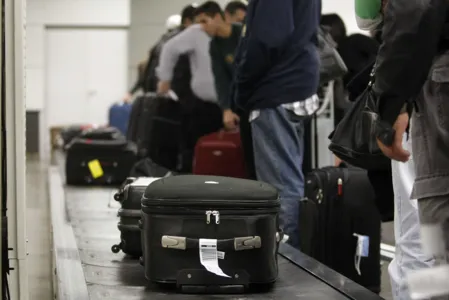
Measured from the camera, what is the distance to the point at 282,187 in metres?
3.72

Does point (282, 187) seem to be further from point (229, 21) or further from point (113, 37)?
point (113, 37)

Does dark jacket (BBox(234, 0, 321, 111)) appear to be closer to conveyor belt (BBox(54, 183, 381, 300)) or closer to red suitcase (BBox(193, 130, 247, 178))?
conveyor belt (BBox(54, 183, 381, 300))

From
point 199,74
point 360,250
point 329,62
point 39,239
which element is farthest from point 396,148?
point 199,74

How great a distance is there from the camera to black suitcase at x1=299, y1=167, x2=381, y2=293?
3643 millimetres

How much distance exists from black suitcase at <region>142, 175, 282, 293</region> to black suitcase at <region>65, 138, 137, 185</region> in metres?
4.21

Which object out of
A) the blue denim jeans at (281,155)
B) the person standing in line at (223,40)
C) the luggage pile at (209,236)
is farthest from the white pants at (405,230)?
the person standing in line at (223,40)

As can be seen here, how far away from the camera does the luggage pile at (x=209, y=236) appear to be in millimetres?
2457

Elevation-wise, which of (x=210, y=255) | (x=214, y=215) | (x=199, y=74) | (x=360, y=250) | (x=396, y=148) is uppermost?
(x=199, y=74)

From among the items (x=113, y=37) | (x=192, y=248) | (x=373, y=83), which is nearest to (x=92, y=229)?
(x=192, y=248)

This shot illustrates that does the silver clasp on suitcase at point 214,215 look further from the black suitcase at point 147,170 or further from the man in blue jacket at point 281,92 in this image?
the black suitcase at point 147,170

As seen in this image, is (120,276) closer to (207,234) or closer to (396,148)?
(207,234)

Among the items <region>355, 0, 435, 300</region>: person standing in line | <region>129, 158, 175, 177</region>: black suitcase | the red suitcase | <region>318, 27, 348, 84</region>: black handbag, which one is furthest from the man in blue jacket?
<region>129, 158, 175, 177</region>: black suitcase

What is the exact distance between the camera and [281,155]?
370 cm

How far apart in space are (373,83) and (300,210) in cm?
171
